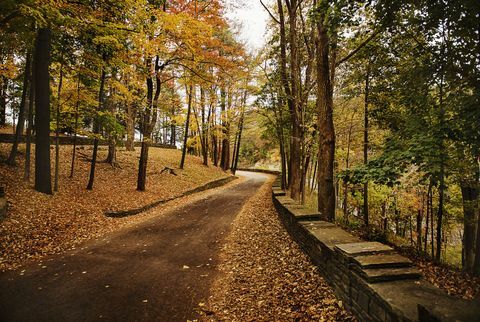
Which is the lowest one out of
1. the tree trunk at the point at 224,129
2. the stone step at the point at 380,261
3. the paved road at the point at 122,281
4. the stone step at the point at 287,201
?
the paved road at the point at 122,281

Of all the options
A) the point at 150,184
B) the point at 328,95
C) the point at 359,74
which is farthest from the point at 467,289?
the point at 150,184

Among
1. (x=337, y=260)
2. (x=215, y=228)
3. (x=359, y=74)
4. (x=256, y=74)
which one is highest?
(x=256, y=74)

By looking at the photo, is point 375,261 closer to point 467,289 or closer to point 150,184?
point 467,289

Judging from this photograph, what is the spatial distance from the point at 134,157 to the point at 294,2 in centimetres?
1469

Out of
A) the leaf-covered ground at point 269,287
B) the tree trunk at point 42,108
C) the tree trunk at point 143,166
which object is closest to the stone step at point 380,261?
the leaf-covered ground at point 269,287

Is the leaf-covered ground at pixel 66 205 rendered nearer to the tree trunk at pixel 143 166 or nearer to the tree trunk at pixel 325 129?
the tree trunk at pixel 143 166

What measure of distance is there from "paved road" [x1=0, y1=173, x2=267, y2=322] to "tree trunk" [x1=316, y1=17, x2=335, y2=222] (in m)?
3.32

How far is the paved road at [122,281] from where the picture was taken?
422 cm

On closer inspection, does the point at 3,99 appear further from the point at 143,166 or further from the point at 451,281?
the point at 451,281

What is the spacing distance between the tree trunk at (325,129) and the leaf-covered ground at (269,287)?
1560 millimetres

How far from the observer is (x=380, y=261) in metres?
3.50

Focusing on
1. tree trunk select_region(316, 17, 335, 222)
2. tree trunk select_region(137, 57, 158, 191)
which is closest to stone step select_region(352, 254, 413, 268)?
tree trunk select_region(316, 17, 335, 222)

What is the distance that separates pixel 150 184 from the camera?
14367 millimetres

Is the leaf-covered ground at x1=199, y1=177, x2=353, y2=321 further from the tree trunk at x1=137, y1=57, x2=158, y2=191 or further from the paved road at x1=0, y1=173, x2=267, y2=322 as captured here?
the tree trunk at x1=137, y1=57, x2=158, y2=191
